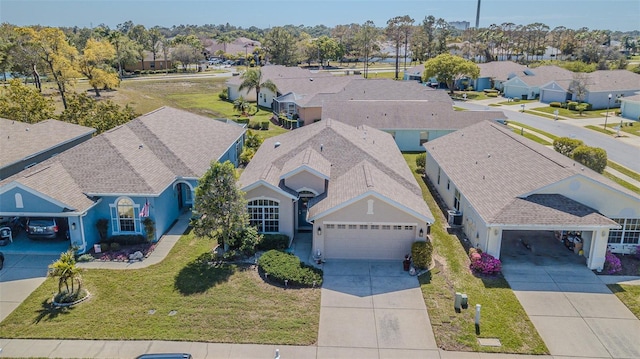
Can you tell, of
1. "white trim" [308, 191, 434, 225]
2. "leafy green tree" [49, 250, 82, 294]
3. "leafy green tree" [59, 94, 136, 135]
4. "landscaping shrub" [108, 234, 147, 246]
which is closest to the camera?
"leafy green tree" [49, 250, 82, 294]

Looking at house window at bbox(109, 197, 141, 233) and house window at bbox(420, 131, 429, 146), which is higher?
house window at bbox(420, 131, 429, 146)

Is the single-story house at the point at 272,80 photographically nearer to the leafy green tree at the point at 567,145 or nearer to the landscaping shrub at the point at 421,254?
the leafy green tree at the point at 567,145

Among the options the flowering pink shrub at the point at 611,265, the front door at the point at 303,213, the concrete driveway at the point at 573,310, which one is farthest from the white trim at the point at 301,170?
the flowering pink shrub at the point at 611,265

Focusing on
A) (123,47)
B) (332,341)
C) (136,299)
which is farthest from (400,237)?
(123,47)

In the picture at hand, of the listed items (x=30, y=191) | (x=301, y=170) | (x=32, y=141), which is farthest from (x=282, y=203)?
(x=32, y=141)

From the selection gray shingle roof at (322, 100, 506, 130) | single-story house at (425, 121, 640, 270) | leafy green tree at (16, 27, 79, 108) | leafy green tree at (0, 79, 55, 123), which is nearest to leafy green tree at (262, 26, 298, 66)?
leafy green tree at (16, 27, 79, 108)

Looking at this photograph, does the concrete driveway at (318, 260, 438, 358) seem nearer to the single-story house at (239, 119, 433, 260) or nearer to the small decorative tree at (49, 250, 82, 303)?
the single-story house at (239, 119, 433, 260)

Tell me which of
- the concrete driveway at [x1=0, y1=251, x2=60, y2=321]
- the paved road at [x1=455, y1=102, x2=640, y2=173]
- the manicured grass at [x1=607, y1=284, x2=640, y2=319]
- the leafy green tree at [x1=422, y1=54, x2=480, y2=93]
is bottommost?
the concrete driveway at [x1=0, y1=251, x2=60, y2=321]
